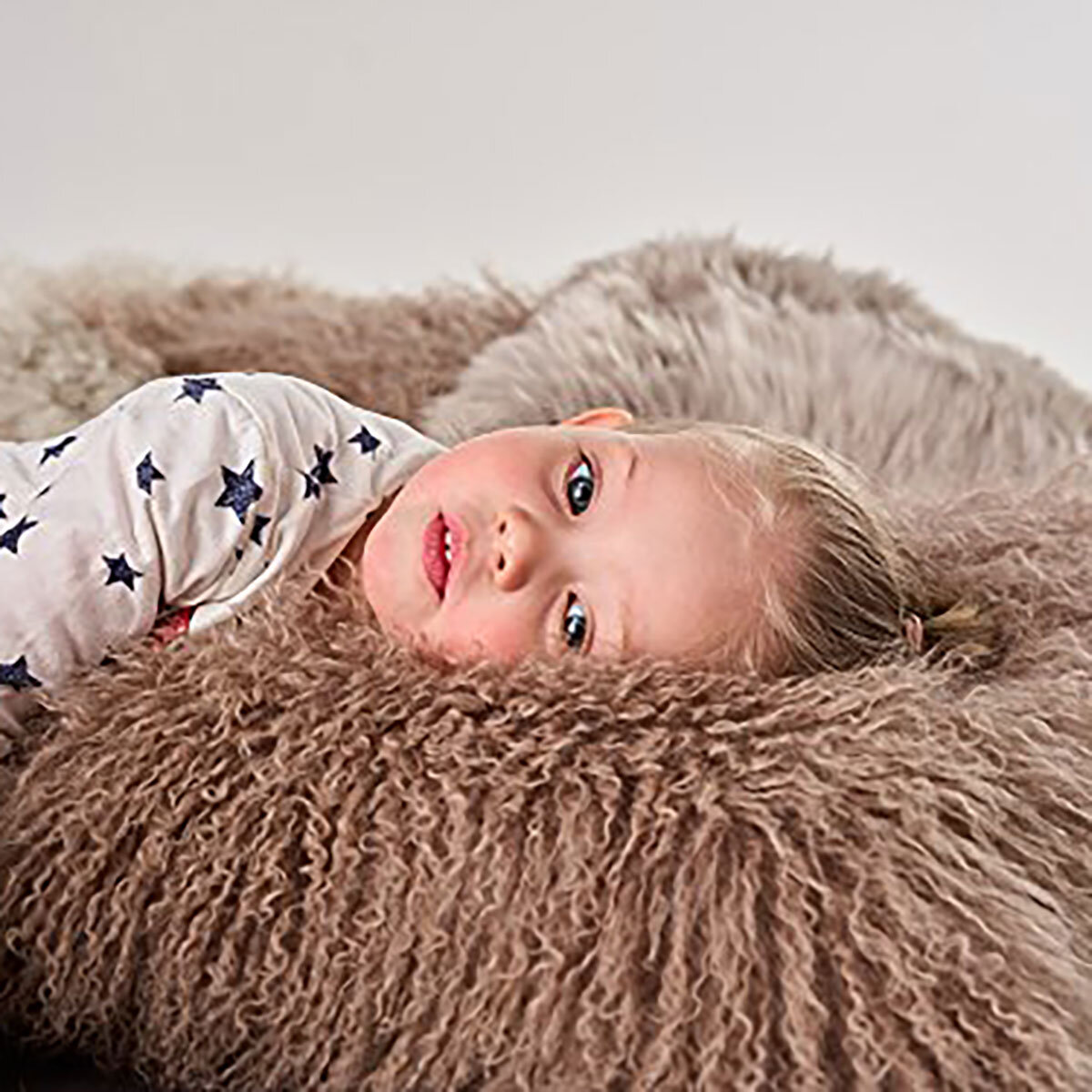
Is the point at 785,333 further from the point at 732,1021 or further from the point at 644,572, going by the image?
the point at 732,1021

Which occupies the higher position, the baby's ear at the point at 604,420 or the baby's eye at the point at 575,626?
the baby's ear at the point at 604,420

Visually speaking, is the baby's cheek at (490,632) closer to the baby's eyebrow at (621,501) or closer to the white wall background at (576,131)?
the baby's eyebrow at (621,501)

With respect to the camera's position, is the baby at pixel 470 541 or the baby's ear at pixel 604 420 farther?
the baby's ear at pixel 604 420

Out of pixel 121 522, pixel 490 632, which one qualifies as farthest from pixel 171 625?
pixel 490 632

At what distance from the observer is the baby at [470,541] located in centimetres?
102

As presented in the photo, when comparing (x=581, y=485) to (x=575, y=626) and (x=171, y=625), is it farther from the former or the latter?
(x=171, y=625)

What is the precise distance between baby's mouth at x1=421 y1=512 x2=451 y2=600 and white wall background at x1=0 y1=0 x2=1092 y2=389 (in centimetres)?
104

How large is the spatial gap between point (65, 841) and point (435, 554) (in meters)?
0.23

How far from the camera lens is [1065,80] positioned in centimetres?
224

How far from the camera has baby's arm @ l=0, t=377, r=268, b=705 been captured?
101 cm

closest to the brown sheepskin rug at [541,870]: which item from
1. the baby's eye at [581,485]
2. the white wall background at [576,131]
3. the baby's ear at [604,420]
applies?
the baby's eye at [581,485]

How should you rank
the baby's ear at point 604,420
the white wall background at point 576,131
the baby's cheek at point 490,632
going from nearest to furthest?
the baby's cheek at point 490,632 < the baby's ear at point 604,420 < the white wall background at point 576,131

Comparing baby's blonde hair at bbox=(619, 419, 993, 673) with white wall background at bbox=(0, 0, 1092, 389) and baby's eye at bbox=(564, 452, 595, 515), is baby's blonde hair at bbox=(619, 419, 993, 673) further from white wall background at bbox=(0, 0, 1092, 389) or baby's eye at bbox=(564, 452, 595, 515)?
white wall background at bbox=(0, 0, 1092, 389)

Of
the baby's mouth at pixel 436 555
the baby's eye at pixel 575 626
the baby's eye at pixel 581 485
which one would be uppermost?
the baby's eye at pixel 581 485
